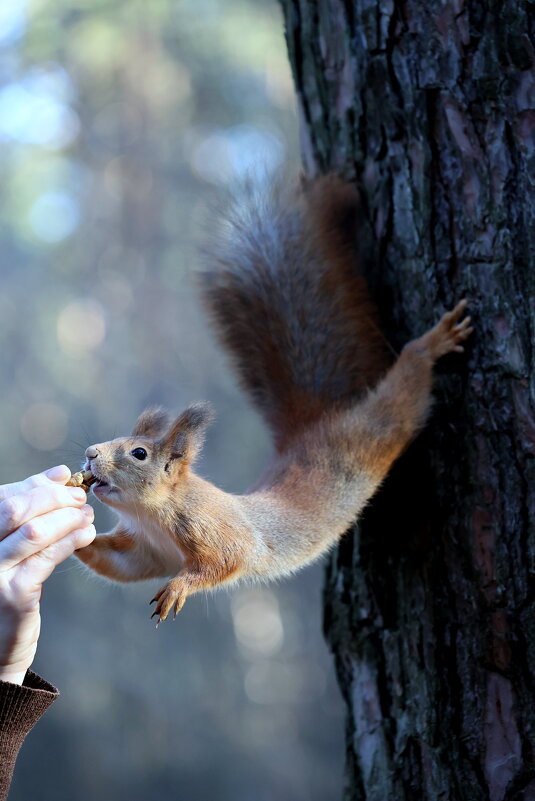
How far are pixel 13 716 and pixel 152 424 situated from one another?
1.50ft

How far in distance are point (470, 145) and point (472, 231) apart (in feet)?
0.46

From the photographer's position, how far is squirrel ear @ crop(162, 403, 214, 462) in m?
1.17

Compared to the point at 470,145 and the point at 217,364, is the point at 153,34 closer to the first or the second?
the point at 217,364

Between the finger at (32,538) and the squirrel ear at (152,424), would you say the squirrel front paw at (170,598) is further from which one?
the squirrel ear at (152,424)

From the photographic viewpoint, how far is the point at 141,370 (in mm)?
5773

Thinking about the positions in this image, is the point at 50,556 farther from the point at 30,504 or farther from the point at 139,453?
the point at 139,453

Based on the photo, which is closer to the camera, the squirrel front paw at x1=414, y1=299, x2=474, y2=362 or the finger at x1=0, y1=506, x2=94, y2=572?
the finger at x1=0, y1=506, x2=94, y2=572

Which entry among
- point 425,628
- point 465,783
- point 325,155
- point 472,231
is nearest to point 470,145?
point 472,231

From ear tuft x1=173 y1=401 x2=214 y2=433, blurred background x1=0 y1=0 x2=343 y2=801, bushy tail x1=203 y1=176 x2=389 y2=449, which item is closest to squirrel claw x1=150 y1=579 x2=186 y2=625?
ear tuft x1=173 y1=401 x2=214 y2=433

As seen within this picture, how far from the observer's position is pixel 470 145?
1285mm

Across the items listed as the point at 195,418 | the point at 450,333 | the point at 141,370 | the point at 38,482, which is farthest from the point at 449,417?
the point at 141,370

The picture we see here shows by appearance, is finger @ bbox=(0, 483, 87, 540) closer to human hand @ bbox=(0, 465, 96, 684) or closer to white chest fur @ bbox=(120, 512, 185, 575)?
human hand @ bbox=(0, 465, 96, 684)

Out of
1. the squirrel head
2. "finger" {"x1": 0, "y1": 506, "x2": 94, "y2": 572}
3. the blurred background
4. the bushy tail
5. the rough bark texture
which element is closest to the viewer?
"finger" {"x1": 0, "y1": 506, "x2": 94, "y2": 572}

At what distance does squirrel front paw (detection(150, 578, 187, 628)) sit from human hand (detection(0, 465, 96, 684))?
0.12m
